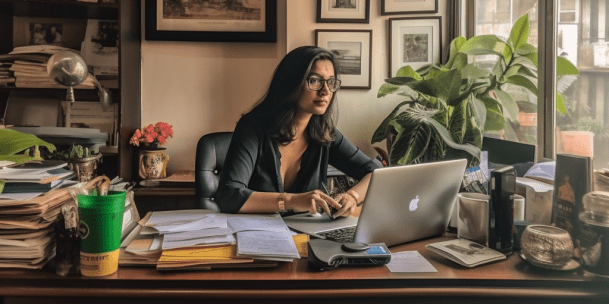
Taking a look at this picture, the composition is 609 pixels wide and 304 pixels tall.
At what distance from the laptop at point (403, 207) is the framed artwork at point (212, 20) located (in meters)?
1.83

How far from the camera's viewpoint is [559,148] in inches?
69.3

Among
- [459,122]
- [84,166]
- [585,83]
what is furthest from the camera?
[84,166]

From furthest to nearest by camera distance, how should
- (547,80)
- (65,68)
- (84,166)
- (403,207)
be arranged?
(84,166), (65,68), (547,80), (403,207)

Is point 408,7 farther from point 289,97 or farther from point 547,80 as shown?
point 289,97

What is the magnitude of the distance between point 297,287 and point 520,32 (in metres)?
1.62

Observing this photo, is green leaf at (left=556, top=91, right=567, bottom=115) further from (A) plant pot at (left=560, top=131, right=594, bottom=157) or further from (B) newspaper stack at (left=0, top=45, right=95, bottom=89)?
(B) newspaper stack at (left=0, top=45, right=95, bottom=89)

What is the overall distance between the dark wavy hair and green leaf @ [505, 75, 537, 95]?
0.78 m

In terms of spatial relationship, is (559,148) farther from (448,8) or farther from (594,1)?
(448,8)

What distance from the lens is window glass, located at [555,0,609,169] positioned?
1.55 meters

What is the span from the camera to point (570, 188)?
1.09 meters

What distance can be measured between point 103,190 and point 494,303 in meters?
0.87

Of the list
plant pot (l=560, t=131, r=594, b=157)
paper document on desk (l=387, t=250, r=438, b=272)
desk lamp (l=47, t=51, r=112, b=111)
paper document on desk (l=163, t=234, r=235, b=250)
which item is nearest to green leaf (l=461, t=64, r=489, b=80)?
plant pot (l=560, t=131, r=594, b=157)

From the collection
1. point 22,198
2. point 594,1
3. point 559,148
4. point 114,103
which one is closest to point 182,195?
point 114,103

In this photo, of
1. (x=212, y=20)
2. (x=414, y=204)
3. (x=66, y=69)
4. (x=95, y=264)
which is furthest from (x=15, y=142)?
(x=212, y=20)
